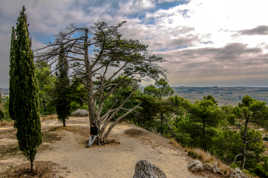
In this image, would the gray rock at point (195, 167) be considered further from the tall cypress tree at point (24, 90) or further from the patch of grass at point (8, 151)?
the patch of grass at point (8, 151)

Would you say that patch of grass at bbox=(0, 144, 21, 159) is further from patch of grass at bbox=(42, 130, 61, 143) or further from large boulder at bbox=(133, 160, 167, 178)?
large boulder at bbox=(133, 160, 167, 178)

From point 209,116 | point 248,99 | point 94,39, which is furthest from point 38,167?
point 248,99

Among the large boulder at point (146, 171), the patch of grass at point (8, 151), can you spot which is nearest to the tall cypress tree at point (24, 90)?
the patch of grass at point (8, 151)

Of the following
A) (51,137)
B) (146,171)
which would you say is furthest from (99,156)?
(51,137)

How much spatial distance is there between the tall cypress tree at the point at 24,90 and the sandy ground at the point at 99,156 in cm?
206

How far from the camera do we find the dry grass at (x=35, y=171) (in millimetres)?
6309

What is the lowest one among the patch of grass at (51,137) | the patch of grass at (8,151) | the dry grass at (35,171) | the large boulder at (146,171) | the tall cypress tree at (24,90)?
the patch of grass at (51,137)

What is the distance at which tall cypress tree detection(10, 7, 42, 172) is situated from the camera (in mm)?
6051

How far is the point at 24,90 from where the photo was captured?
19.9ft

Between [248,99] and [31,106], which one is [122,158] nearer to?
→ [31,106]

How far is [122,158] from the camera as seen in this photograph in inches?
362

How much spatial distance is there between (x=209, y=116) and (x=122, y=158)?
11.6 metres

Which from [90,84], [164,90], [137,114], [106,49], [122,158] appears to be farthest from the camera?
[164,90]

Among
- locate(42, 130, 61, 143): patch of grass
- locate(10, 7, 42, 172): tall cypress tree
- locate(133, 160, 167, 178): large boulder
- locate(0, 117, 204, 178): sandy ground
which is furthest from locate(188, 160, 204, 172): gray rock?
locate(42, 130, 61, 143): patch of grass
